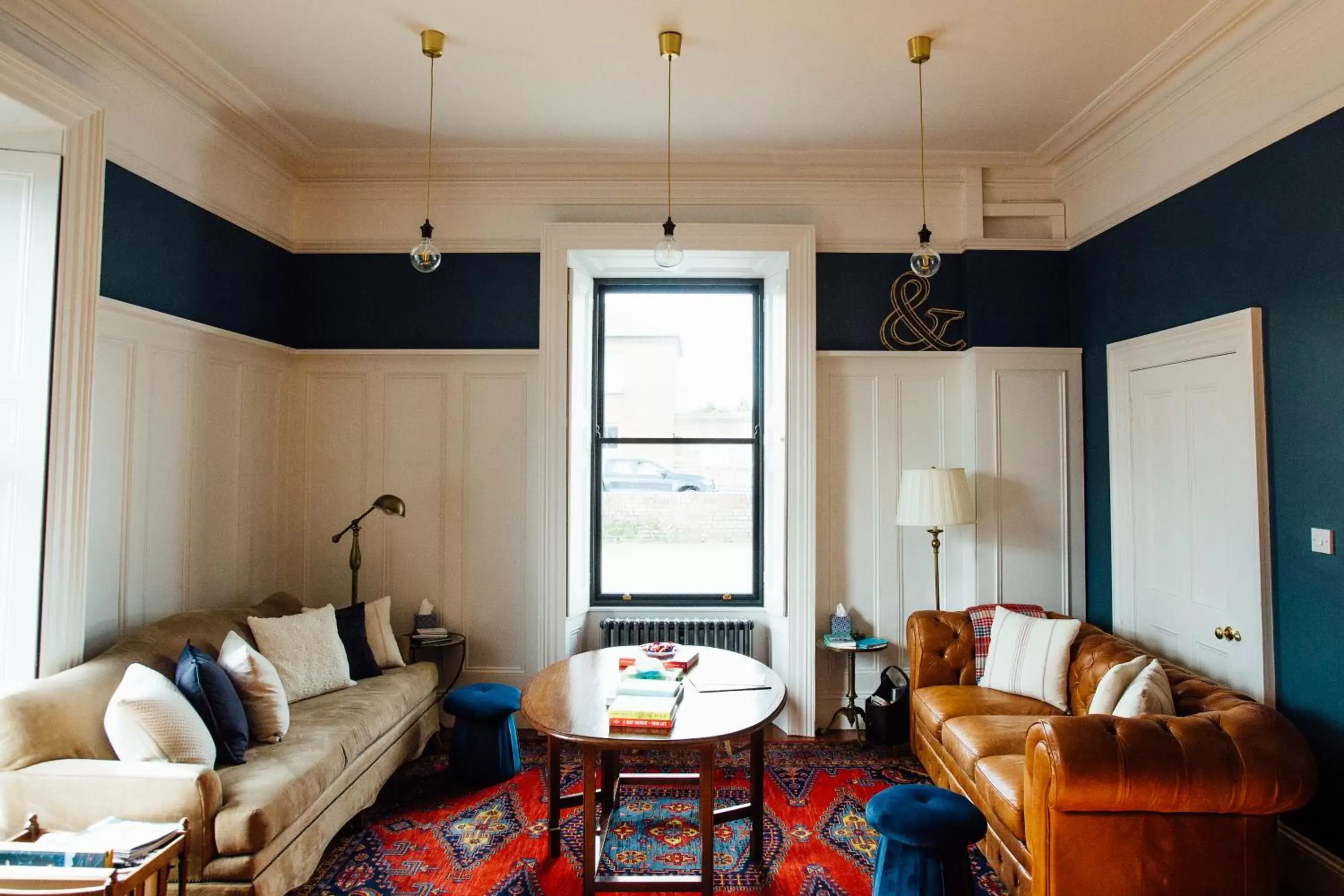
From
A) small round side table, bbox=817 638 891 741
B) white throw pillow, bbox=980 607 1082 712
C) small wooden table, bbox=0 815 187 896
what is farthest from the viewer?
small round side table, bbox=817 638 891 741

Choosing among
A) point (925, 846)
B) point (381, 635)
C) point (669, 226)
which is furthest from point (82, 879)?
point (669, 226)

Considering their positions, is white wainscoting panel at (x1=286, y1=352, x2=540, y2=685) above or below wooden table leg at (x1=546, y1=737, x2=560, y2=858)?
above

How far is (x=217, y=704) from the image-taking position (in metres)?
2.71

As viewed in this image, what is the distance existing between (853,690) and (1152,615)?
158 centimetres

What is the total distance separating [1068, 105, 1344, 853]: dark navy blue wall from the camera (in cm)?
261

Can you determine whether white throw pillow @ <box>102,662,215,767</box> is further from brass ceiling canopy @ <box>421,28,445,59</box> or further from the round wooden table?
brass ceiling canopy @ <box>421,28,445,59</box>

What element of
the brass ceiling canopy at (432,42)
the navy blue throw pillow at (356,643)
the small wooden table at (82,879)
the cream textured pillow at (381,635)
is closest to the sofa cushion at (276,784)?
the small wooden table at (82,879)

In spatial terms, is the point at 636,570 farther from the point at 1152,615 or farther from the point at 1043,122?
the point at 1043,122

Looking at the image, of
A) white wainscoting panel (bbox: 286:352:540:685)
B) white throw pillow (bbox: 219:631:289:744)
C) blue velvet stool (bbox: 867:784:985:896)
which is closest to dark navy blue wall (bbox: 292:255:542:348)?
white wainscoting panel (bbox: 286:352:540:685)

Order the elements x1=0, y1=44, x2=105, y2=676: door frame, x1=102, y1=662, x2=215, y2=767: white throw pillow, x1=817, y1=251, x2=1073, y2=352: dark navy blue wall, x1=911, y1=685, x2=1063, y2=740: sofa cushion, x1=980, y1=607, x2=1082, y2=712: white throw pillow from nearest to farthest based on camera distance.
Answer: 1. x1=102, y1=662, x2=215, y2=767: white throw pillow
2. x1=0, y1=44, x2=105, y2=676: door frame
3. x1=911, y1=685, x2=1063, y2=740: sofa cushion
4. x1=980, y1=607, x2=1082, y2=712: white throw pillow
5. x1=817, y1=251, x2=1073, y2=352: dark navy blue wall

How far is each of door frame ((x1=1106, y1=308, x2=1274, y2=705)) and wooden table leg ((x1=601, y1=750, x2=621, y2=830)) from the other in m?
2.68

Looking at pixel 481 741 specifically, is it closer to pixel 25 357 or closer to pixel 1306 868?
pixel 25 357

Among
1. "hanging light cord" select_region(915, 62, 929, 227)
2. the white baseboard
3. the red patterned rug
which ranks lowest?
the red patterned rug

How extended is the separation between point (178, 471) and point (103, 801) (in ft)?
5.53
